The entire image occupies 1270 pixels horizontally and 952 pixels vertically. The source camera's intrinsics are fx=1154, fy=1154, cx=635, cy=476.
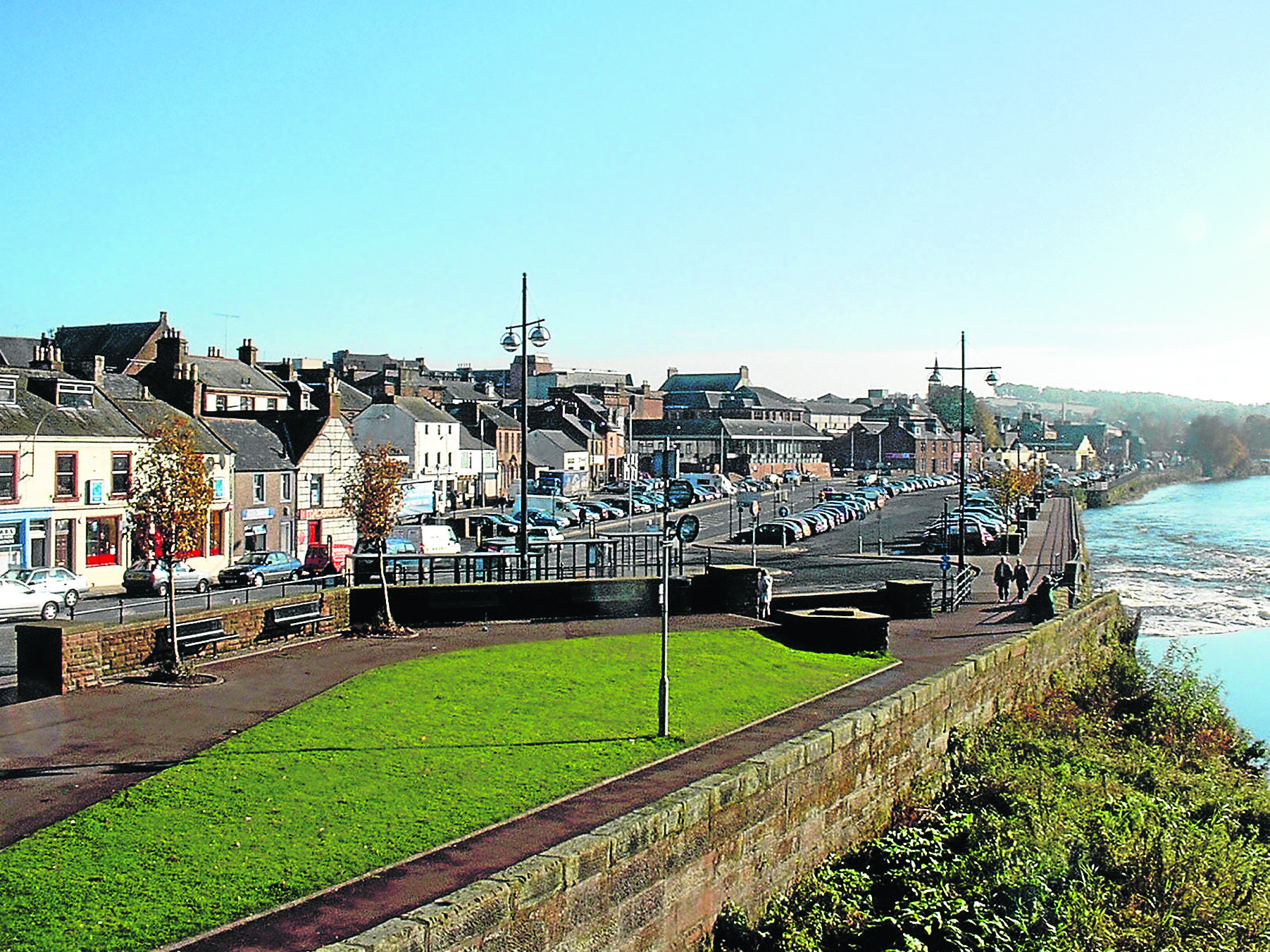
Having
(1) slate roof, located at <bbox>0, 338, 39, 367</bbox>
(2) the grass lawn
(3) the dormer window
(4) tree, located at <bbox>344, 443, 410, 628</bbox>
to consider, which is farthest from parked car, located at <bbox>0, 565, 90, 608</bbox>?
(1) slate roof, located at <bbox>0, 338, 39, 367</bbox>

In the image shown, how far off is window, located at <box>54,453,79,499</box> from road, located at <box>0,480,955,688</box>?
12.6 ft

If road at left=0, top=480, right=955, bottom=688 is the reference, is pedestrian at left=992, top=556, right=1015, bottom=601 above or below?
above

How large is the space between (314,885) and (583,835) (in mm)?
2459

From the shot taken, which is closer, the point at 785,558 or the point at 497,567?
the point at 497,567

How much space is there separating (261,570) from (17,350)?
33.0m

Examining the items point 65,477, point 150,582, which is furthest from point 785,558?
point 65,477

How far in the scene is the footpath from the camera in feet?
30.5

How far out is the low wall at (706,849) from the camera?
30.5 ft

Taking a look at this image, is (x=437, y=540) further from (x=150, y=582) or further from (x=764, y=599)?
(x=764, y=599)

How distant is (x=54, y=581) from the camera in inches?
1187

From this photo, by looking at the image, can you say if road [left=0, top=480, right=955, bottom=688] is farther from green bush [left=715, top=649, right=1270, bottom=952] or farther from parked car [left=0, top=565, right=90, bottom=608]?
green bush [left=715, top=649, right=1270, bottom=952]

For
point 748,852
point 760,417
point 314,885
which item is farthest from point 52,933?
point 760,417

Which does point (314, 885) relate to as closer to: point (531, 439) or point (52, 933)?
point (52, 933)

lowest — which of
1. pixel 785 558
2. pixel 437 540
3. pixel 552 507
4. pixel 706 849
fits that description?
pixel 785 558
